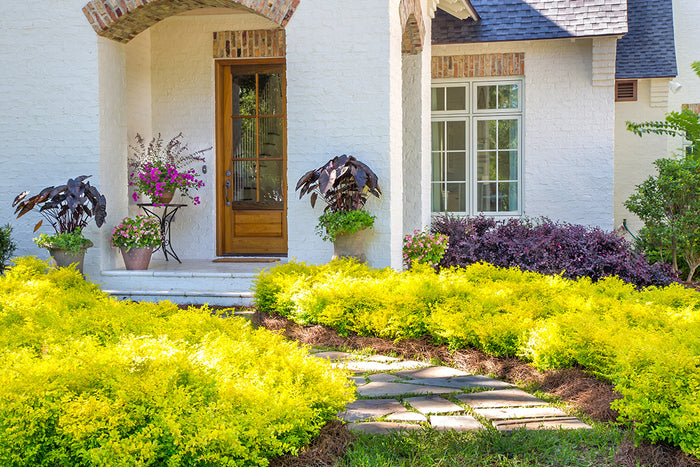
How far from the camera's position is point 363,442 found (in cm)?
315

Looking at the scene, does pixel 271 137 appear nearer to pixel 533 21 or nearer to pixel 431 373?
pixel 533 21

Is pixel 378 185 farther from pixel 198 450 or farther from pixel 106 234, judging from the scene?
pixel 198 450

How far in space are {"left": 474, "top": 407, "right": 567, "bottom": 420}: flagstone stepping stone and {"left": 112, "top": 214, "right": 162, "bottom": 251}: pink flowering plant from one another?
180 inches

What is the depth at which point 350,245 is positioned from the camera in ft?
22.2

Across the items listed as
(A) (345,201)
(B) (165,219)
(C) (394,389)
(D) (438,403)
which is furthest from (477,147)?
(D) (438,403)

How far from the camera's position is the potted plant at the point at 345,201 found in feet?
21.4

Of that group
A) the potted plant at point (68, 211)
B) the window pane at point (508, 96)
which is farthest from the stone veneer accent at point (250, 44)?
the window pane at point (508, 96)

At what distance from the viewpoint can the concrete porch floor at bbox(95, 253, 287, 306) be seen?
6809mm

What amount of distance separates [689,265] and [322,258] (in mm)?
5089

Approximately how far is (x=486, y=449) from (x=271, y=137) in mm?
6176

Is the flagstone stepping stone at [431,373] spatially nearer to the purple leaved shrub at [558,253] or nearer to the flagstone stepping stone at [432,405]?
the flagstone stepping stone at [432,405]

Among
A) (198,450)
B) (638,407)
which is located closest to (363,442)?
(198,450)

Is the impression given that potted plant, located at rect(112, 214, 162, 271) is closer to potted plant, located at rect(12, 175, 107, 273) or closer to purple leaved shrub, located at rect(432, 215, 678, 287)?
potted plant, located at rect(12, 175, 107, 273)

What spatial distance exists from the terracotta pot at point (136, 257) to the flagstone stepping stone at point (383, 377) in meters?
3.71
